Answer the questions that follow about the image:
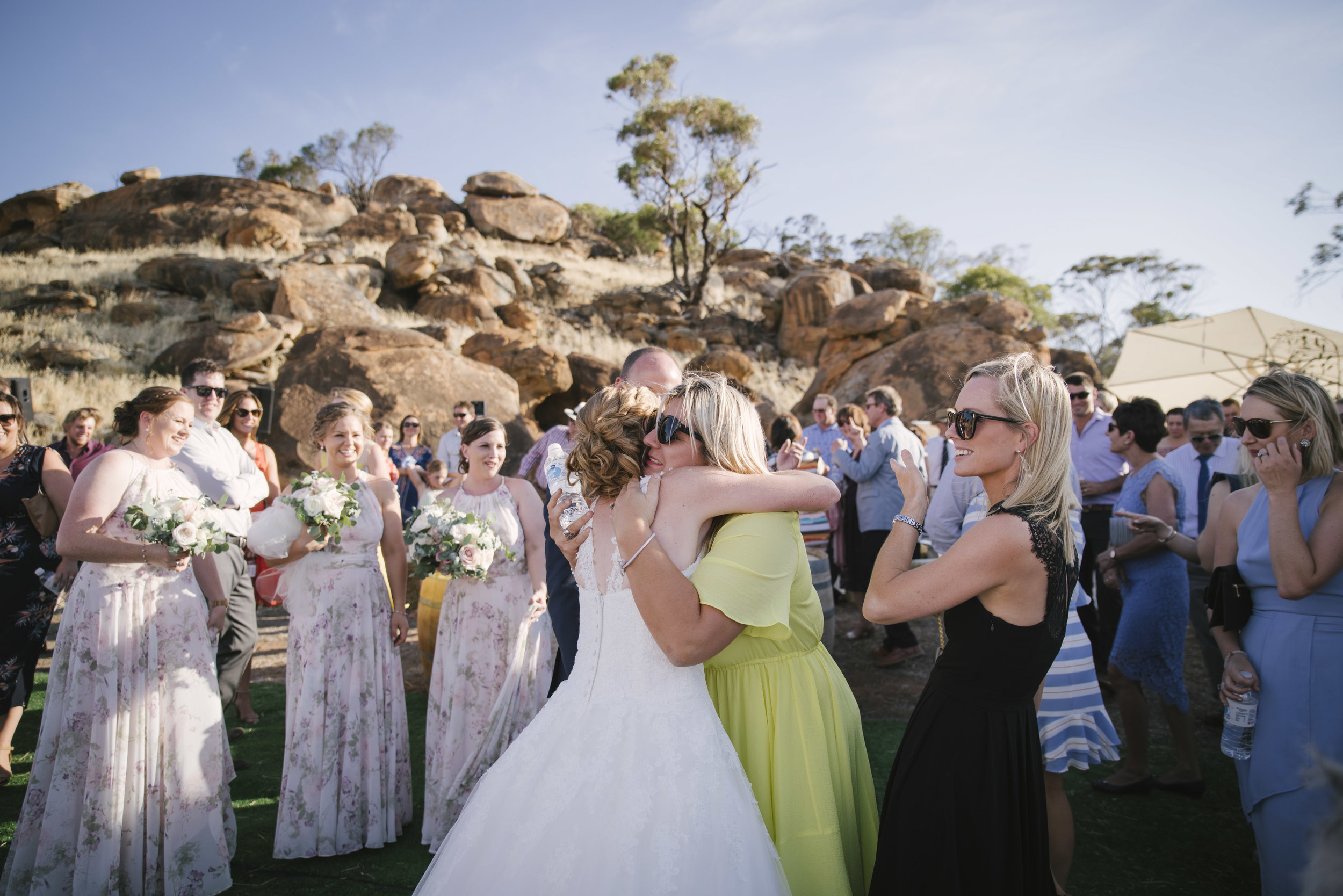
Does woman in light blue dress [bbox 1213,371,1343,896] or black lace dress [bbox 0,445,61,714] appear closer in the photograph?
woman in light blue dress [bbox 1213,371,1343,896]

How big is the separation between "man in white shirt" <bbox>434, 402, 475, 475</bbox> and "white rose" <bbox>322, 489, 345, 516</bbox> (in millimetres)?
5294

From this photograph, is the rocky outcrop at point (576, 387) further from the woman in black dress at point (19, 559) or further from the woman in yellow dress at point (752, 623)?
the woman in yellow dress at point (752, 623)

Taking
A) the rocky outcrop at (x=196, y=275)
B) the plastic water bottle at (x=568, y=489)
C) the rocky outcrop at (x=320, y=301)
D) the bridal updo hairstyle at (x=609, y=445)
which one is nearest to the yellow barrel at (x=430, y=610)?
the plastic water bottle at (x=568, y=489)

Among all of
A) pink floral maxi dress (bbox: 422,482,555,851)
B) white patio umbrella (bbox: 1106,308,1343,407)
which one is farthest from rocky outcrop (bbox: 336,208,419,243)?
pink floral maxi dress (bbox: 422,482,555,851)

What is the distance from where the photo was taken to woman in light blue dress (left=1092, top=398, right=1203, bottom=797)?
4.12 m

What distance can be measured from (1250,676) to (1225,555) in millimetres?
562

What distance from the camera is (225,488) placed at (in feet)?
15.9

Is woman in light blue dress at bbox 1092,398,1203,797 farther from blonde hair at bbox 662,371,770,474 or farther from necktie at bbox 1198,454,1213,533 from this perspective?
blonde hair at bbox 662,371,770,474

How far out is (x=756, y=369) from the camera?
23281 millimetres

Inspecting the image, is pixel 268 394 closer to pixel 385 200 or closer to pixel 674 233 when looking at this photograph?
pixel 674 233

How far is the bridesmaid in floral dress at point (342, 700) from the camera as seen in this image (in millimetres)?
3664

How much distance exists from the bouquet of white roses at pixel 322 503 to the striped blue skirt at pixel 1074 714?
11.4 ft

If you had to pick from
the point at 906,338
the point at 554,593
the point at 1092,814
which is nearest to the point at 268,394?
the point at 554,593

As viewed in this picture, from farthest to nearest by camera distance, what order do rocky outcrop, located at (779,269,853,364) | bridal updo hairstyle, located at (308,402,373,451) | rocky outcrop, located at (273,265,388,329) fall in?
rocky outcrop, located at (779,269,853,364)
rocky outcrop, located at (273,265,388,329)
bridal updo hairstyle, located at (308,402,373,451)
